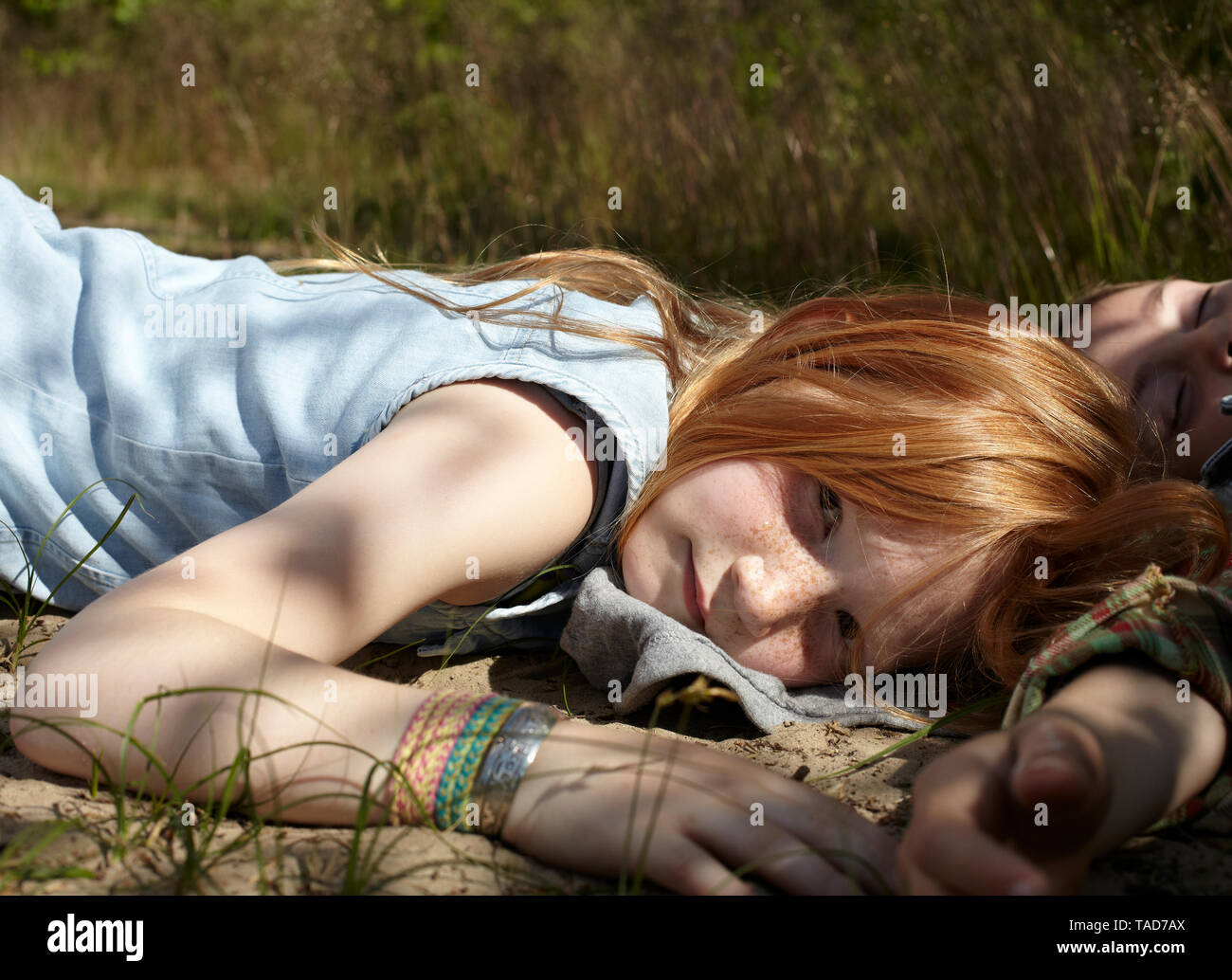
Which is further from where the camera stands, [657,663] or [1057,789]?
[657,663]

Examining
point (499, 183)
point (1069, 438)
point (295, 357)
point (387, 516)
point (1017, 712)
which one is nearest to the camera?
point (1017, 712)

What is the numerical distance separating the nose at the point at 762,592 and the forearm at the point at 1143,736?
1.57 ft

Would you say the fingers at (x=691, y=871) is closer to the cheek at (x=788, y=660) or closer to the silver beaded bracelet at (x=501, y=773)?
the silver beaded bracelet at (x=501, y=773)

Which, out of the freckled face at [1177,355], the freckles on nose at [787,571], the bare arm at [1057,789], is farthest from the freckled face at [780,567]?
the freckled face at [1177,355]

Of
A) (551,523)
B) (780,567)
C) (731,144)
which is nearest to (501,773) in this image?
(551,523)

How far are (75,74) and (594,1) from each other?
3.85m

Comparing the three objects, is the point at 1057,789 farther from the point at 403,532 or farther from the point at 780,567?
the point at 403,532

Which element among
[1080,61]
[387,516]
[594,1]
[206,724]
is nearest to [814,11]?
[1080,61]

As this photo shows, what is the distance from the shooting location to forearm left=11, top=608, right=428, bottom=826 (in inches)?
50.1

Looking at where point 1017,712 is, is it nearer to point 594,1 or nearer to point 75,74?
point 594,1

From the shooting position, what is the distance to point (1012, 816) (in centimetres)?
109

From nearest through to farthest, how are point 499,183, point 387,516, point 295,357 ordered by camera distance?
point 387,516, point 295,357, point 499,183

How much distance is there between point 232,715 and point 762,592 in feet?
2.74
